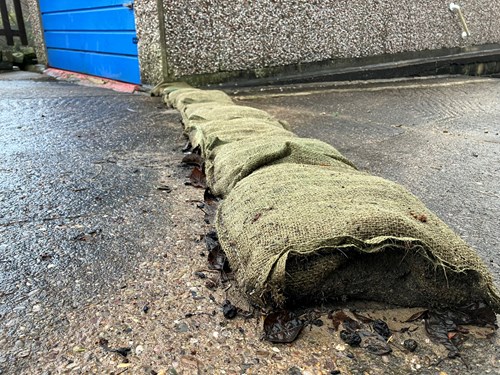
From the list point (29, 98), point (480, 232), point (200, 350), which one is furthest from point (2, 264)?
point (29, 98)

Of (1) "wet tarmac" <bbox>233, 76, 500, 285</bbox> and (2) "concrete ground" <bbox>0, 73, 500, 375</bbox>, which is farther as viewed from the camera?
(1) "wet tarmac" <bbox>233, 76, 500, 285</bbox>

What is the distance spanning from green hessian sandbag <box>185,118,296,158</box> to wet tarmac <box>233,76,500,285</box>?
21.5 inches

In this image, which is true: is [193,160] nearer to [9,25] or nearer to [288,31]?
[288,31]

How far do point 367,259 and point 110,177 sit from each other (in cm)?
141

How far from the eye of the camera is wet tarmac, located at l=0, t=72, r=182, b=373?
1.13m

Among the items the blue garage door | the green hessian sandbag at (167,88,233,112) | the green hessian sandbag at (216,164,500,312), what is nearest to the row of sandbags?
the green hessian sandbag at (216,164,500,312)

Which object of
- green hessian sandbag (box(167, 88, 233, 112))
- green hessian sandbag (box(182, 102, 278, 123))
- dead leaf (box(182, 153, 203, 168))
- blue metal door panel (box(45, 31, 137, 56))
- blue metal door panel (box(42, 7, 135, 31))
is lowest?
dead leaf (box(182, 153, 203, 168))

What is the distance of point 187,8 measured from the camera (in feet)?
14.6

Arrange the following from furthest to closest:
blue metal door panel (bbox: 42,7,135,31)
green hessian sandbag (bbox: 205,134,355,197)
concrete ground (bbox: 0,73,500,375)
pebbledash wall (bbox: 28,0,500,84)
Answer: blue metal door panel (bbox: 42,7,135,31)
pebbledash wall (bbox: 28,0,500,84)
green hessian sandbag (bbox: 205,134,355,197)
concrete ground (bbox: 0,73,500,375)

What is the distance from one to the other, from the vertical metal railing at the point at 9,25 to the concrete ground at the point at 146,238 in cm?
544

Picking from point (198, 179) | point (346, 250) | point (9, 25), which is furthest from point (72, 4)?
point (346, 250)

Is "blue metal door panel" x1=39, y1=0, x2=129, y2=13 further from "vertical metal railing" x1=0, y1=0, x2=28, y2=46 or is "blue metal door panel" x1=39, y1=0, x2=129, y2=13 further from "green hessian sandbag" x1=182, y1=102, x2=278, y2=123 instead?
"green hessian sandbag" x1=182, y1=102, x2=278, y2=123

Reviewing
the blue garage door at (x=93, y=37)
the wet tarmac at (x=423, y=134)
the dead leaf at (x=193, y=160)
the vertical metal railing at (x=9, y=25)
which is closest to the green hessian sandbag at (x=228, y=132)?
the dead leaf at (x=193, y=160)

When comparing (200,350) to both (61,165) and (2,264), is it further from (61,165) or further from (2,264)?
(61,165)
